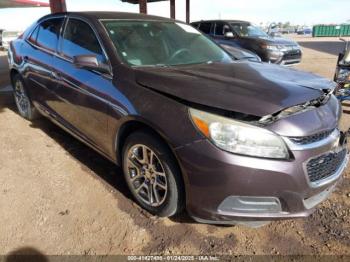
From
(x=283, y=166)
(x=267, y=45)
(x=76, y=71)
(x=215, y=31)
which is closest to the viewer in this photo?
(x=283, y=166)

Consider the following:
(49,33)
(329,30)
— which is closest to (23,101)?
(49,33)

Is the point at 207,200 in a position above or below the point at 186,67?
below

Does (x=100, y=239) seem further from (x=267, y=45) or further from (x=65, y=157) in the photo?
(x=267, y=45)

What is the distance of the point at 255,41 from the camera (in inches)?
387

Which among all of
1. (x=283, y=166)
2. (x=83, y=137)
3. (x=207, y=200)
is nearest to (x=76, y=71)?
(x=83, y=137)

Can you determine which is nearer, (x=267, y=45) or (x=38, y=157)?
(x=38, y=157)

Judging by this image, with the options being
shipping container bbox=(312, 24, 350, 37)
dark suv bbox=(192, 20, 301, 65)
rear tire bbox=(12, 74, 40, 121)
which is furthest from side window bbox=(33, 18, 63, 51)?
A: shipping container bbox=(312, 24, 350, 37)

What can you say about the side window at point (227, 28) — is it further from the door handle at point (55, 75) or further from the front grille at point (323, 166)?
the front grille at point (323, 166)

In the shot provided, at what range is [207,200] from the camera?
2.24 metres

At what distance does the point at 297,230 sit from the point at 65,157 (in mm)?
2676

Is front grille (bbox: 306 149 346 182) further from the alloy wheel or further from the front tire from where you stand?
the alloy wheel

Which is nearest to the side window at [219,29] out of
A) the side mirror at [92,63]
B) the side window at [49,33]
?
the side window at [49,33]

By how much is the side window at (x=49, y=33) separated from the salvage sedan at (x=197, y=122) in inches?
14.3

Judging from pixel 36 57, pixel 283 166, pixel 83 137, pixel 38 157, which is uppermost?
pixel 36 57
